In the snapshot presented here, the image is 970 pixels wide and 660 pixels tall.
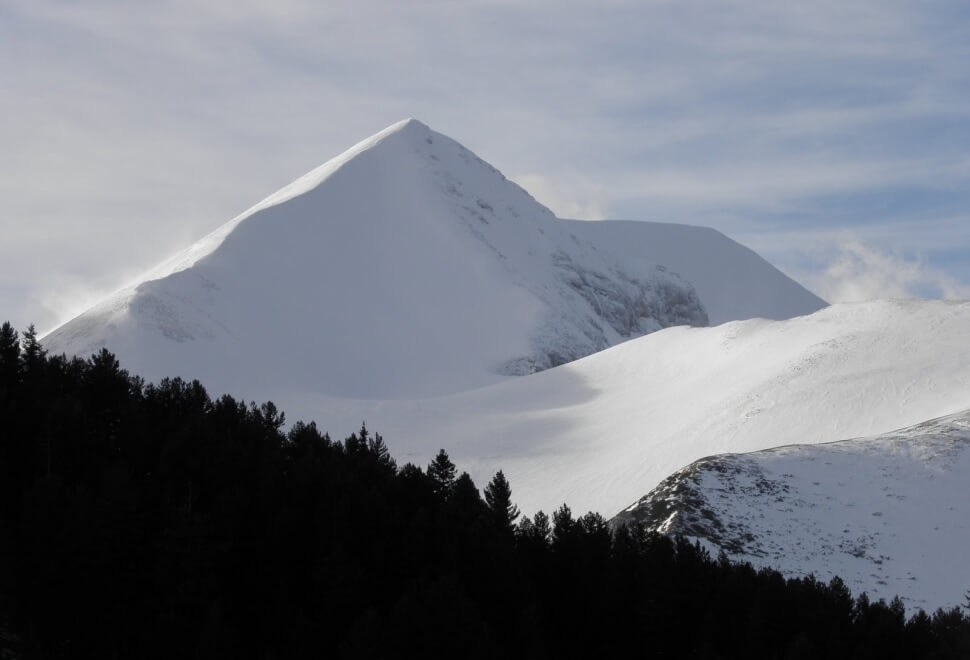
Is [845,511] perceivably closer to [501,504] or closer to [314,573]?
[501,504]

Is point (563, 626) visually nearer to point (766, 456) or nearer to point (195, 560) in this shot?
point (195, 560)

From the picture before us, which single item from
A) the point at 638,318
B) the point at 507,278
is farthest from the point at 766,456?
the point at 638,318

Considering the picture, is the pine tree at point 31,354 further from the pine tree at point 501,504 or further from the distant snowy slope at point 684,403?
the distant snowy slope at point 684,403

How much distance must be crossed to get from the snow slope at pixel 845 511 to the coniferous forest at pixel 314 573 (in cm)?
498

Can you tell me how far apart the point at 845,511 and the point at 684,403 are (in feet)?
99.8

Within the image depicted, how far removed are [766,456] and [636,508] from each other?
20.8 ft

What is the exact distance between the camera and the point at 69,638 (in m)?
24.7

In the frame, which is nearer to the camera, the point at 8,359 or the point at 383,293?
the point at 8,359

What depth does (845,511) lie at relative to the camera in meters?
39.6

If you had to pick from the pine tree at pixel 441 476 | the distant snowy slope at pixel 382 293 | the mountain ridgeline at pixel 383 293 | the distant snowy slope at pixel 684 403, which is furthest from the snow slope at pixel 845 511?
the mountain ridgeline at pixel 383 293

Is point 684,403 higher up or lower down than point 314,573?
higher up

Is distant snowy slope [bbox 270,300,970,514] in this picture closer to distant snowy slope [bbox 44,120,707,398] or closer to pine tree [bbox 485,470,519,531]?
pine tree [bbox 485,470,519,531]

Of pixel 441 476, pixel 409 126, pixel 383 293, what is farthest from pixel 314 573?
pixel 409 126

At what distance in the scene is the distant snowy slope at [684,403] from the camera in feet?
187
